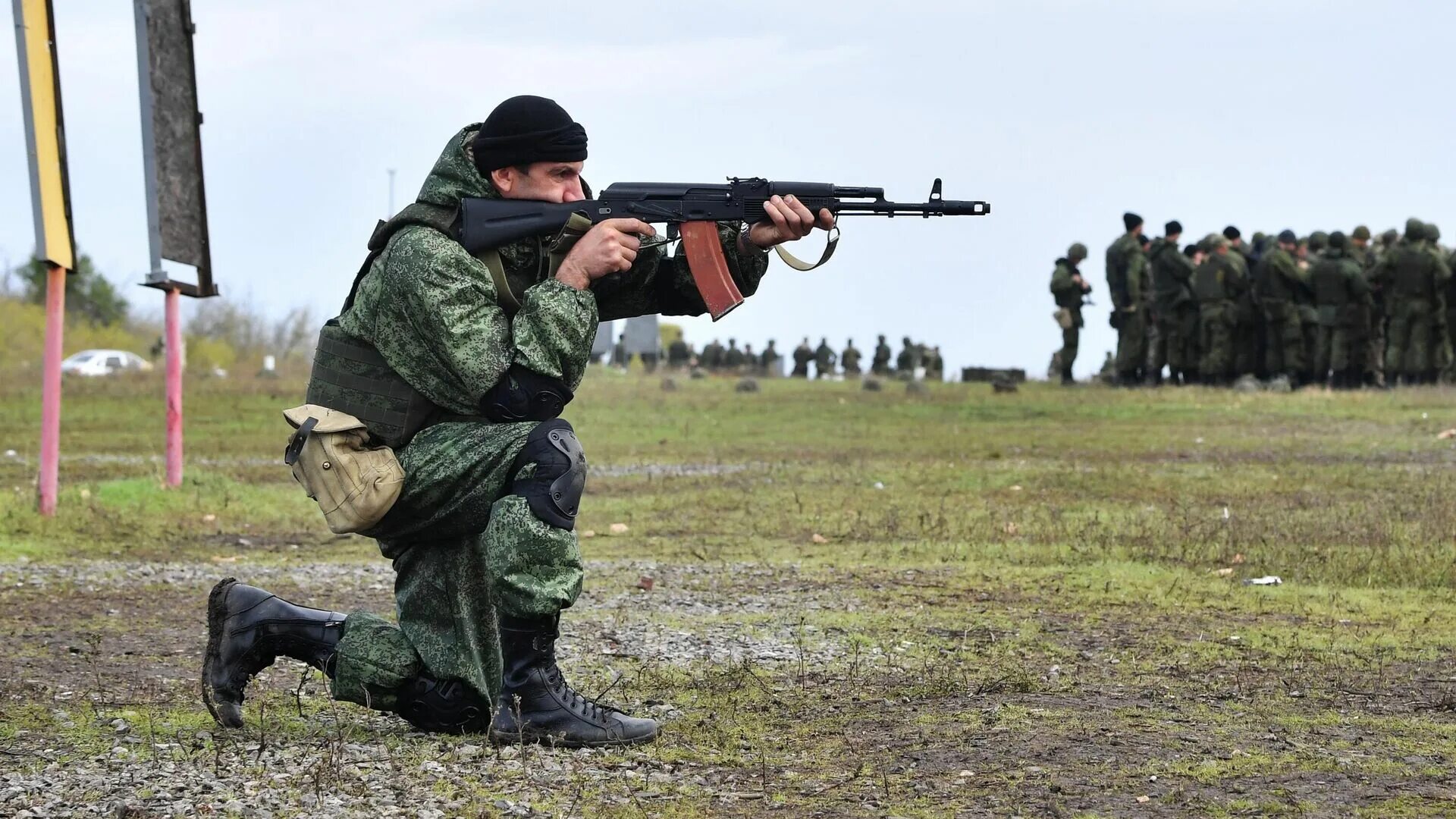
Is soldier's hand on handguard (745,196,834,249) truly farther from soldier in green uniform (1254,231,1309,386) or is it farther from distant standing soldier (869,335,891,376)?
distant standing soldier (869,335,891,376)

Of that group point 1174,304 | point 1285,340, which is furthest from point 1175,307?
point 1285,340

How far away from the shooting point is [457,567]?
5.56 meters

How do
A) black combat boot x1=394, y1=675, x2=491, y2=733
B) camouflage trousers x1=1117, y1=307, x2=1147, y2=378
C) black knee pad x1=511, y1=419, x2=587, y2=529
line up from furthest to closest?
camouflage trousers x1=1117, y1=307, x2=1147, y2=378 → black combat boot x1=394, y1=675, x2=491, y2=733 → black knee pad x1=511, y1=419, x2=587, y2=529

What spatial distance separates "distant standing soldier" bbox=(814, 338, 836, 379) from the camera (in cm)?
6356

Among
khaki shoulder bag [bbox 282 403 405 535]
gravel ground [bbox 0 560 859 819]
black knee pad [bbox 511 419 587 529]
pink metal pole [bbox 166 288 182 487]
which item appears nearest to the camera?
gravel ground [bbox 0 560 859 819]

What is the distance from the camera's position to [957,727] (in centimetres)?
557

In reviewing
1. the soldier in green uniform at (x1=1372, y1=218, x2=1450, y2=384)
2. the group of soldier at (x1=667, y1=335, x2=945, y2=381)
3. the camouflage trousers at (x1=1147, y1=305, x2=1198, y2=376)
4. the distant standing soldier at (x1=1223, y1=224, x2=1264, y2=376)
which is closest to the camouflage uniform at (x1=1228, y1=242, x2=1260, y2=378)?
the distant standing soldier at (x1=1223, y1=224, x2=1264, y2=376)

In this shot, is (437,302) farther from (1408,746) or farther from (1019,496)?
(1019,496)

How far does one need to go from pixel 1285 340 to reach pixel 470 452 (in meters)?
27.9

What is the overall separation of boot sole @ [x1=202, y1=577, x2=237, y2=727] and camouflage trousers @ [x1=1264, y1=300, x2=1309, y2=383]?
2754 centimetres

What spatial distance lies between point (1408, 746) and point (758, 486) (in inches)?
379

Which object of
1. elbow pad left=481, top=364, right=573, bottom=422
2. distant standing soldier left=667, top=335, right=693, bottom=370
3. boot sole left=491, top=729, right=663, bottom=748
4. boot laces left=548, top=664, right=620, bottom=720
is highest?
elbow pad left=481, top=364, right=573, bottom=422

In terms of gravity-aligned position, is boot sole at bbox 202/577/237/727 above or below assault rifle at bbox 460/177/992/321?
below

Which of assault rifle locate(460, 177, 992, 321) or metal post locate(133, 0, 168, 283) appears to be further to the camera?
metal post locate(133, 0, 168, 283)
